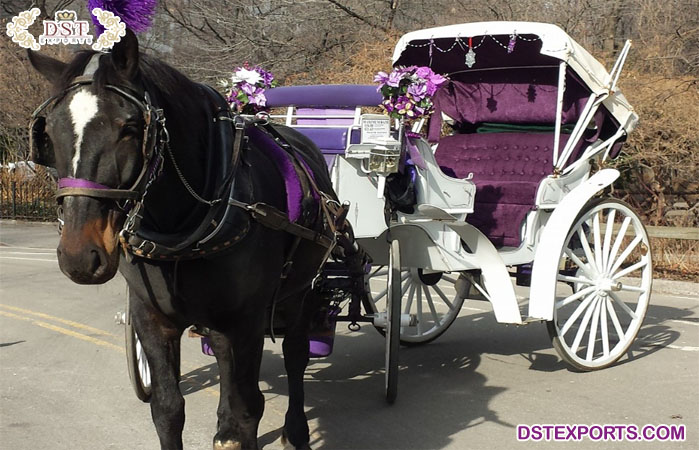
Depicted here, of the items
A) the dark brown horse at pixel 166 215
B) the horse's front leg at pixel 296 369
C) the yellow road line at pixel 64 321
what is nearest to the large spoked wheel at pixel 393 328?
Answer: the horse's front leg at pixel 296 369

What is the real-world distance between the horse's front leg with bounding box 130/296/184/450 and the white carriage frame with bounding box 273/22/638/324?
214 cm

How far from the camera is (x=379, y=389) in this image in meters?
5.77

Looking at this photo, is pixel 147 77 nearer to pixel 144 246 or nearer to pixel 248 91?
pixel 144 246

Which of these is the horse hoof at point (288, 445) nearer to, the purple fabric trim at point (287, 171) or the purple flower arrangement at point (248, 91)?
the purple fabric trim at point (287, 171)

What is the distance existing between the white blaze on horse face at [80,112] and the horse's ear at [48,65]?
0.99 ft

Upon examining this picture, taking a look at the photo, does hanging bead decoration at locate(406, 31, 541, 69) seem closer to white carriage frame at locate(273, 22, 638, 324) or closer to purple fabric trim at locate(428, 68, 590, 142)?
white carriage frame at locate(273, 22, 638, 324)

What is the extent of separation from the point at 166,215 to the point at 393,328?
242 cm

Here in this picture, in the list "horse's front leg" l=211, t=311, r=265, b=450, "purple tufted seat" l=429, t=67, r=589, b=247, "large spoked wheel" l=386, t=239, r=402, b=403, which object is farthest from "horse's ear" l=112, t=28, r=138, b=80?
"purple tufted seat" l=429, t=67, r=589, b=247

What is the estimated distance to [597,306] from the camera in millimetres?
6457

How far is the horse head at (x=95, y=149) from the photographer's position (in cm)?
266

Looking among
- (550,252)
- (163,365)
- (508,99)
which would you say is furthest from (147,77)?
(508,99)

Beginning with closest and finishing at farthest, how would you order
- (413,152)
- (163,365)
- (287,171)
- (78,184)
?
(78,184) → (163,365) → (287,171) → (413,152)

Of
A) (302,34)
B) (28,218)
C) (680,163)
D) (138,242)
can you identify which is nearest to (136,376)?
(138,242)

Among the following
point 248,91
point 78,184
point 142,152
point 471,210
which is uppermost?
point 248,91
